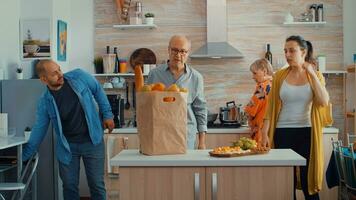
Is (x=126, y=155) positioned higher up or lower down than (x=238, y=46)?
lower down

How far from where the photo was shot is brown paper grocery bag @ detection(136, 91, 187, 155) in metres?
2.57

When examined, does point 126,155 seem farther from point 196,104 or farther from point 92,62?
point 92,62

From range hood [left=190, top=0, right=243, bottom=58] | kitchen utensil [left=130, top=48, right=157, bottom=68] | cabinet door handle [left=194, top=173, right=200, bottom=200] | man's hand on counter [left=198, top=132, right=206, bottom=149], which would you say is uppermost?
range hood [left=190, top=0, right=243, bottom=58]

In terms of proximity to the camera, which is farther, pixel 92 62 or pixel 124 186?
pixel 92 62

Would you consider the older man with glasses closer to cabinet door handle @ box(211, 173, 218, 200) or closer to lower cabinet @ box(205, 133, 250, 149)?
cabinet door handle @ box(211, 173, 218, 200)

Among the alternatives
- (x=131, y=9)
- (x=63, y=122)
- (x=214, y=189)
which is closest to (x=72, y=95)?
(x=63, y=122)

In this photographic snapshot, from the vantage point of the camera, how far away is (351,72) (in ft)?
17.5

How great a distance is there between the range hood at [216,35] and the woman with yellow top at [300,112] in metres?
1.98

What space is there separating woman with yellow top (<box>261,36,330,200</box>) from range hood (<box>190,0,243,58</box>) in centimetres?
198

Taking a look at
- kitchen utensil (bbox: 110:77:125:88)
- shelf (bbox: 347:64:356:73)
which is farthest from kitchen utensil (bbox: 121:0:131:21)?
shelf (bbox: 347:64:356:73)

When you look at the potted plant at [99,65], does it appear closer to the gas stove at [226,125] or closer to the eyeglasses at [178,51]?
the gas stove at [226,125]

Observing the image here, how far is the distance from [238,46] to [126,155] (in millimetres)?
3188

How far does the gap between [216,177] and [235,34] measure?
337 centimetres

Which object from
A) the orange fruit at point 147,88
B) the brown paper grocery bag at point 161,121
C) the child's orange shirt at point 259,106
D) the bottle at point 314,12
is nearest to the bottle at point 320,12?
the bottle at point 314,12
